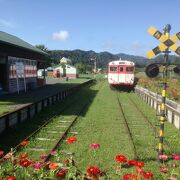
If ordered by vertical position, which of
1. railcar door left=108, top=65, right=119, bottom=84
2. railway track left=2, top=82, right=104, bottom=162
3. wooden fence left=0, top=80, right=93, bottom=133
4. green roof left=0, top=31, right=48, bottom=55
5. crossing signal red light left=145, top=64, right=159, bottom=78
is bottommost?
railway track left=2, top=82, right=104, bottom=162

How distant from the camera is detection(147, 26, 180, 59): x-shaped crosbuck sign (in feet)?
28.0

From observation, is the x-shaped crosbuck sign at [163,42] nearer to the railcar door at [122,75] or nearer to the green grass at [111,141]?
the green grass at [111,141]

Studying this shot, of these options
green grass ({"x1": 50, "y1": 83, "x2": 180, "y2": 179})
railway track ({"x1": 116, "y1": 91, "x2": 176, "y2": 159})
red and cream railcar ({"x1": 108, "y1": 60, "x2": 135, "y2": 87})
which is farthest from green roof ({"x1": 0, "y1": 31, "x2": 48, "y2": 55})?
railway track ({"x1": 116, "y1": 91, "x2": 176, "y2": 159})

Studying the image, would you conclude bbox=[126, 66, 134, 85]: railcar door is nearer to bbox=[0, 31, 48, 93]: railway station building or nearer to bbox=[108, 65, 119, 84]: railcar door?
bbox=[108, 65, 119, 84]: railcar door

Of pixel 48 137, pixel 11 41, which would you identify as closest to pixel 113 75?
pixel 11 41

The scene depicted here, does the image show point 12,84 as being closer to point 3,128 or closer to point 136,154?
point 3,128

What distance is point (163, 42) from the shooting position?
8.60 meters

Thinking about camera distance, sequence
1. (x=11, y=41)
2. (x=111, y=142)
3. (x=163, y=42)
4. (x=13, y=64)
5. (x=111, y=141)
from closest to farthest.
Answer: (x=163, y=42), (x=111, y=142), (x=111, y=141), (x=11, y=41), (x=13, y=64)

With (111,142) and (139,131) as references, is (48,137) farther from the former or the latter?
(139,131)

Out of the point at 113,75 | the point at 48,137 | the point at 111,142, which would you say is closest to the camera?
the point at 111,142

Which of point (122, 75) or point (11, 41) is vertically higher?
point (11, 41)

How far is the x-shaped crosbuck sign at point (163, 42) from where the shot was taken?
336 inches

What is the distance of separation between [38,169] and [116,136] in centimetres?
807

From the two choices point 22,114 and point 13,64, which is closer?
point 22,114
